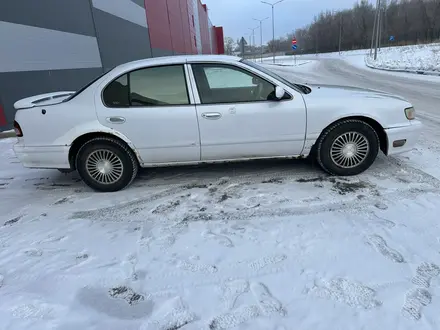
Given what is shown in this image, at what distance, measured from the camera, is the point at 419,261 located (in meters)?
2.52

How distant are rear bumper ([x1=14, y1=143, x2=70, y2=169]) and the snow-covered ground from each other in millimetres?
455

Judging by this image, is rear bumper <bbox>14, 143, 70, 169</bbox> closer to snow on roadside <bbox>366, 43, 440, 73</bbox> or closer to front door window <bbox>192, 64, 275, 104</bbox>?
front door window <bbox>192, 64, 275, 104</bbox>

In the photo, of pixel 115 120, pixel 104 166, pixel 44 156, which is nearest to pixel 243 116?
pixel 115 120

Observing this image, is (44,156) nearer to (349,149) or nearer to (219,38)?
(349,149)

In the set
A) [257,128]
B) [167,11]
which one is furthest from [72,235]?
[167,11]

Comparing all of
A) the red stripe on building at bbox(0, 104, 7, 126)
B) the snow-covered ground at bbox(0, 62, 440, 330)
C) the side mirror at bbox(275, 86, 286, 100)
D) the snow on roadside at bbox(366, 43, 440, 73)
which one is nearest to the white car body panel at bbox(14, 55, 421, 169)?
the side mirror at bbox(275, 86, 286, 100)

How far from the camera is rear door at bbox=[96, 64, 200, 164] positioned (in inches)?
154

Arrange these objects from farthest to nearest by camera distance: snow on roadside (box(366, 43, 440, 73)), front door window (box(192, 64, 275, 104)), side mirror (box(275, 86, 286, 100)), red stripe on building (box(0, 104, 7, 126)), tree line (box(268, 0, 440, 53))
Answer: tree line (box(268, 0, 440, 53)) → snow on roadside (box(366, 43, 440, 73)) → red stripe on building (box(0, 104, 7, 126)) → front door window (box(192, 64, 275, 104)) → side mirror (box(275, 86, 286, 100))

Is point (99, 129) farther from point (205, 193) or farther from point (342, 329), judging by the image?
point (342, 329)

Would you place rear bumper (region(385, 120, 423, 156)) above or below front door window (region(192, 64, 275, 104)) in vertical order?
below

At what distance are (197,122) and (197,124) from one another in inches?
1.0

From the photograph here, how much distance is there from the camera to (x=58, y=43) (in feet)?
30.9

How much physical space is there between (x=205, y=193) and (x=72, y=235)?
5.20 feet

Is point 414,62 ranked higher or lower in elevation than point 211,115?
lower
